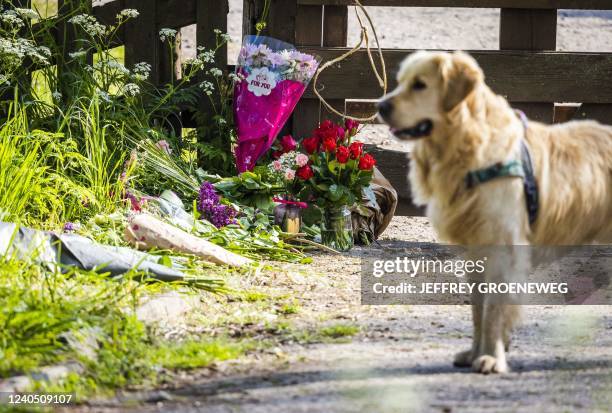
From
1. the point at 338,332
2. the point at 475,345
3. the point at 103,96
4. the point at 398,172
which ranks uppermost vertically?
the point at 103,96

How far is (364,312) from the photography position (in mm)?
4453

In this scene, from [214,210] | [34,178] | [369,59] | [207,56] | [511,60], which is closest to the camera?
[34,178]

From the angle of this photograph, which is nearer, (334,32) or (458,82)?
(458,82)

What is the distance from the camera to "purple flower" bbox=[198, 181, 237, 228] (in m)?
5.69

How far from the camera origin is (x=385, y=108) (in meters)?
3.50

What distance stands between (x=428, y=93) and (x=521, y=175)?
1.55 feet

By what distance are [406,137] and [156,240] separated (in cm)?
192

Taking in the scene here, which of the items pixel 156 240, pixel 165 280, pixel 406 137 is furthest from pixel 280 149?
pixel 406 137

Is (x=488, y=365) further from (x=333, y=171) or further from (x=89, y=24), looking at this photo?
(x=89, y=24)

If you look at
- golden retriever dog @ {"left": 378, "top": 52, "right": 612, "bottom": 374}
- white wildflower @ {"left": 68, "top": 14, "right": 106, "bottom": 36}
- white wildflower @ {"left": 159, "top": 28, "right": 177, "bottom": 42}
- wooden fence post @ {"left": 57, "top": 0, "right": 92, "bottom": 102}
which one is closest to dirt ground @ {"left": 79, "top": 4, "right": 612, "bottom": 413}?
golden retriever dog @ {"left": 378, "top": 52, "right": 612, "bottom": 374}

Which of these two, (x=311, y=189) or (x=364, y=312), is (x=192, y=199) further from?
(x=364, y=312)

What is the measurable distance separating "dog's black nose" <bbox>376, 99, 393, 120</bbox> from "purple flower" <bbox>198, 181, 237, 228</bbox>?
235cm

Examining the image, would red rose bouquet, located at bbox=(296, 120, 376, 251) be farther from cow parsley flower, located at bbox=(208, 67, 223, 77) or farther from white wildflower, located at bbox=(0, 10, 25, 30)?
white wildflower, located at bbox=(0, 10, 25, 30)

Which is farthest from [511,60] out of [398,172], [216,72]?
[216,72]
